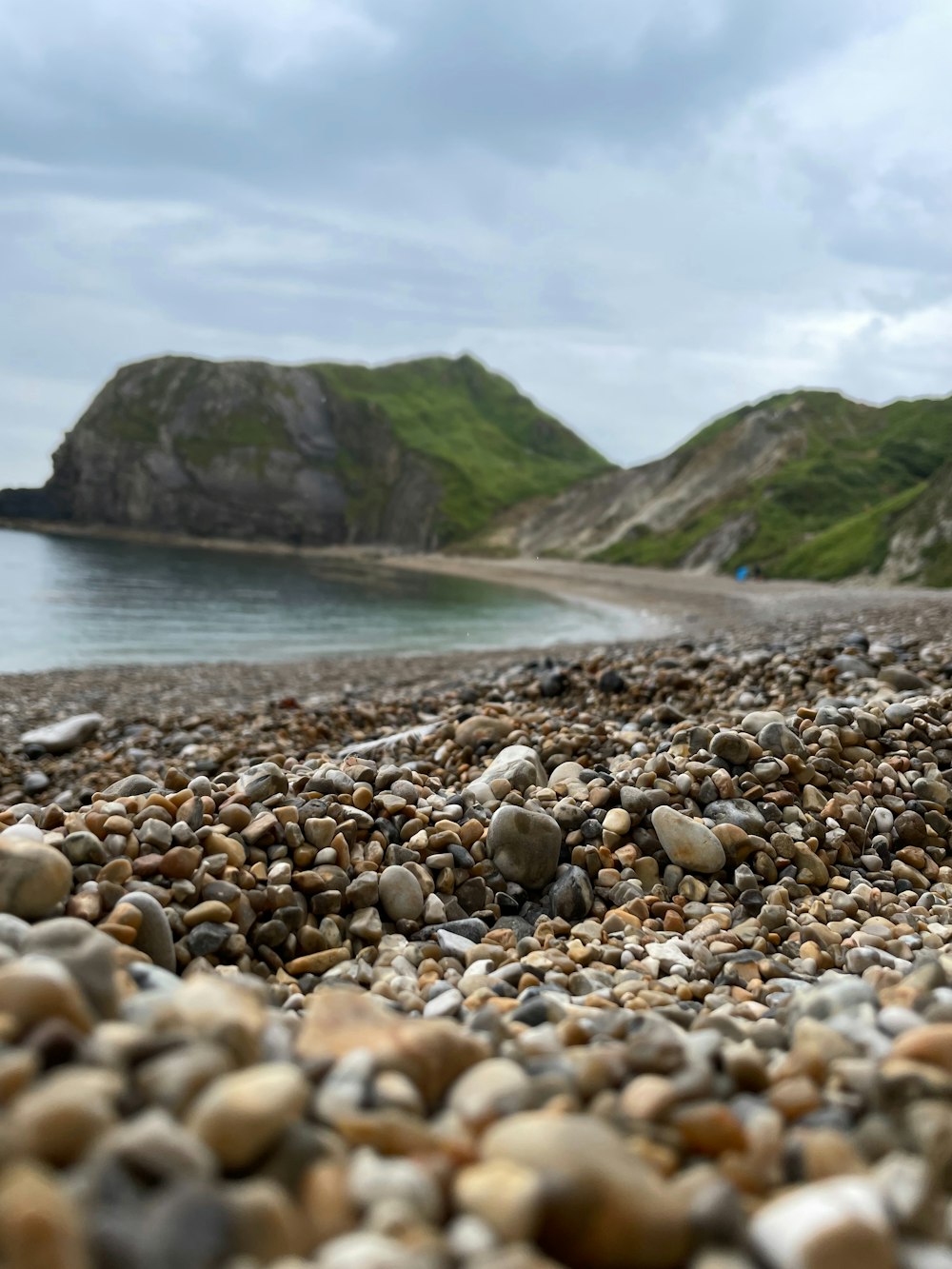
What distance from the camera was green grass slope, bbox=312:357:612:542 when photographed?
122 meters

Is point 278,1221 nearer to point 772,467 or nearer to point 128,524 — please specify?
point 772,467

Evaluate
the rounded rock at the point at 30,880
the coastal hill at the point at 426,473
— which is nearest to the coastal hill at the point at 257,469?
the coastal hill at the point at 426,473

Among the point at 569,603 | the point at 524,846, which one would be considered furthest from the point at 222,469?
the point at 524,846

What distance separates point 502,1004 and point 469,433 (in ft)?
496

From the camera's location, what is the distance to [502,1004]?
2934 millimetres

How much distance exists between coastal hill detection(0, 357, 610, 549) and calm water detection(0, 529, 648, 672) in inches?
1846

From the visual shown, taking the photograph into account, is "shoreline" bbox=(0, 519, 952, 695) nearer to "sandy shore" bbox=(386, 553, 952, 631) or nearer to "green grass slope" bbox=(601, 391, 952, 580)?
"sandy shore" bbox=(386, 553, 952, 631)

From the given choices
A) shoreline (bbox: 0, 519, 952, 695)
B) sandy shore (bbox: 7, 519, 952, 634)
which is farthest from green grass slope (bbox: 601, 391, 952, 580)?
sandy shore (bbox: 7, 519, 952, 634)

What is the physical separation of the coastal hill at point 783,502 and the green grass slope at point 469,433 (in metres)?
7.64

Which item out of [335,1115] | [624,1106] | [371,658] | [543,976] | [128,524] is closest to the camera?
[335,1115]

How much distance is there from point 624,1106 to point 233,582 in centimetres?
5795

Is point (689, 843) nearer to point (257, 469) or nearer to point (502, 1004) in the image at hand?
point (502, 1004)

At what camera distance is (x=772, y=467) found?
3610 inches

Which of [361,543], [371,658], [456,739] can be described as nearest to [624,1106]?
[456,739]
